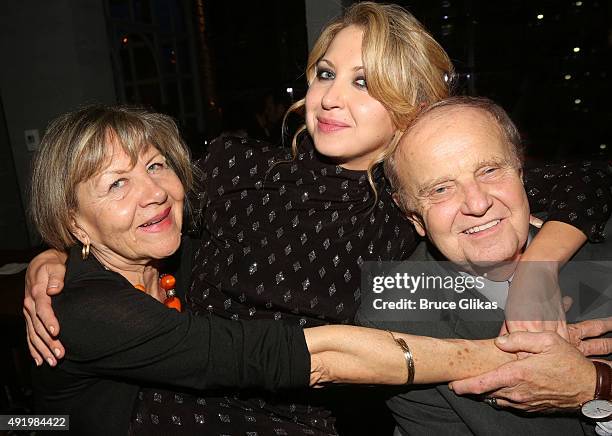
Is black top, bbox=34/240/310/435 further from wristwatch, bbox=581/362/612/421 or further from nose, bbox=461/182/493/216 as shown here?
wristwatch, bbox=581/362/612/421

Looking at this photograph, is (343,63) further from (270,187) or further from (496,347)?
(496,347)

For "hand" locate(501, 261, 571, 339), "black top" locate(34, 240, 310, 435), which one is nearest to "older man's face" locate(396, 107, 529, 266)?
"hand" locate(501, 261, 571, 339)

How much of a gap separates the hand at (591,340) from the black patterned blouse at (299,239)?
0.91 feet

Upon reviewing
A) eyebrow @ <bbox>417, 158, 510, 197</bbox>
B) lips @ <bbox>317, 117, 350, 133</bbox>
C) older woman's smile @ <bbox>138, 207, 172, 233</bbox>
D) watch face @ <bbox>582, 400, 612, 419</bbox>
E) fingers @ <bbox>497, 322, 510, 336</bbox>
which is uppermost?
lips @ <bbox>317, 117, 350, 133</bbox>

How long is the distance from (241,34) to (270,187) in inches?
330

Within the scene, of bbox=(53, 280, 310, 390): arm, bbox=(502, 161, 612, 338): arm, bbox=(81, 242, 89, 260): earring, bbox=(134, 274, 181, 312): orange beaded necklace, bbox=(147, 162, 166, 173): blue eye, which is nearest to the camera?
bbox=(53, 280, 310, 390): arm

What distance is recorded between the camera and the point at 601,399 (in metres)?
1.30

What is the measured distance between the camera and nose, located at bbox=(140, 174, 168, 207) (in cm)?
155

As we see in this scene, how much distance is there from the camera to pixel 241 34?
9328 millimetres

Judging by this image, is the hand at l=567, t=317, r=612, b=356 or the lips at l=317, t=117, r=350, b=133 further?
the lips at l=317, t=117, r=350, b=133

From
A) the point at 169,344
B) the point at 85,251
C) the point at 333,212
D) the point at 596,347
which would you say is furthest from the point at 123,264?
the point at 596,347

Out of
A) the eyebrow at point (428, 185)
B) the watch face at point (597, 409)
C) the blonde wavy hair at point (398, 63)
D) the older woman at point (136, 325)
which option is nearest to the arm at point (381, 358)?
the older woman at point (136, 325)

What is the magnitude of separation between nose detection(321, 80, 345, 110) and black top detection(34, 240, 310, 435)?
0.77 metres

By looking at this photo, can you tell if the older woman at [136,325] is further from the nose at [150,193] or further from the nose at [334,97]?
the nose at [334,97]
